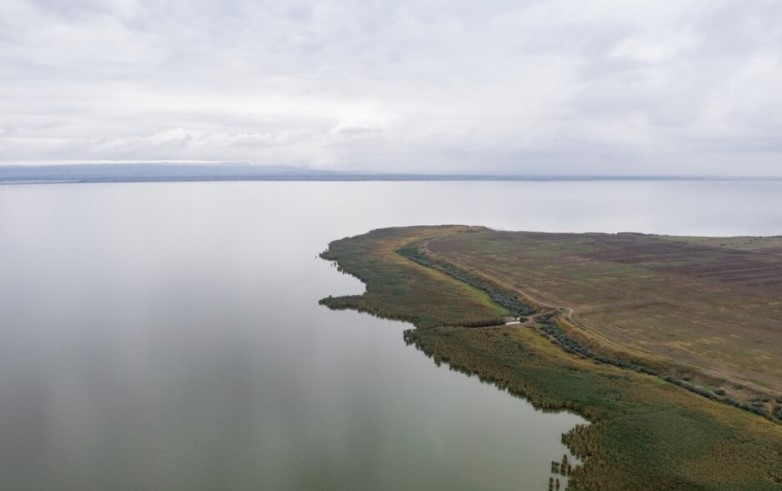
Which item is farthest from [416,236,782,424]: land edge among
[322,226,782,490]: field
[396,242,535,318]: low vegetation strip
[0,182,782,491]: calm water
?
[0,182,782,491]: calm water

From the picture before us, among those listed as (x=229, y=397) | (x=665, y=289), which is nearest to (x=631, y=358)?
(x=665, y=289)

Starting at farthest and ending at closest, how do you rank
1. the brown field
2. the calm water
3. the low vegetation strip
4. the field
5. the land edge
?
1. the low vegetation strip
2. the brown field
3. the land edge
4. the field
5. the calm water

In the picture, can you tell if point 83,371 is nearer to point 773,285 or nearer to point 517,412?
point 517,412

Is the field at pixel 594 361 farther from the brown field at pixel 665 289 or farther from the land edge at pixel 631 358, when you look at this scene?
the land edge at pixel 631 358

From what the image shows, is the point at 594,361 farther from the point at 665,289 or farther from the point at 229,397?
the point at 229,397

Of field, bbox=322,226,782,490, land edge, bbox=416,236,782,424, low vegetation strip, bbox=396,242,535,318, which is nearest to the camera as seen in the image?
field, bbox=322,226,782,490

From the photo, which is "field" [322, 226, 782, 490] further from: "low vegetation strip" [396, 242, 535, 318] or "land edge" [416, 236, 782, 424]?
"low vegetation strip" [396, 242, 535, 318]

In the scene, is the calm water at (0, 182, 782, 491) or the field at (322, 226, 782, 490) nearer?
the calm water at (0, 182, 782, 491)

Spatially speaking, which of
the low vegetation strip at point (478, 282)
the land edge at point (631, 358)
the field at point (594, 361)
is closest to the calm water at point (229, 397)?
the field at point (594, 361)
